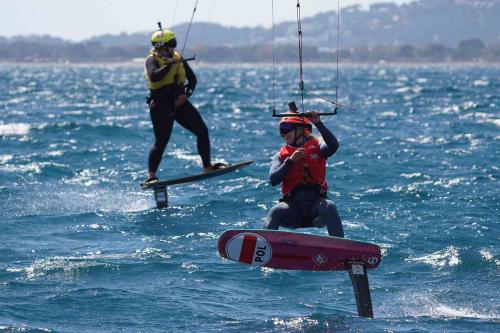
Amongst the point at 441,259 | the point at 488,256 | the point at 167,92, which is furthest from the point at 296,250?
the point at 167,92

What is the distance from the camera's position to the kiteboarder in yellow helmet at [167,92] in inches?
540

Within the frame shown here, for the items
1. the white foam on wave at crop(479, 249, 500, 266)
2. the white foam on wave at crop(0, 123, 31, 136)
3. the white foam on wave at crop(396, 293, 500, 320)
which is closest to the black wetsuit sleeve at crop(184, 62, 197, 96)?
the white foam on wave at crop(479, 249, 500, 266)

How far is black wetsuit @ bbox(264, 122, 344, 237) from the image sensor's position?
32.7ft

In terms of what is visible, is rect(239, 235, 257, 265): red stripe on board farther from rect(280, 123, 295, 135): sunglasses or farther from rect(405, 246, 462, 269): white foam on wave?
rect(405, 246, 462, 269): white foam on wave

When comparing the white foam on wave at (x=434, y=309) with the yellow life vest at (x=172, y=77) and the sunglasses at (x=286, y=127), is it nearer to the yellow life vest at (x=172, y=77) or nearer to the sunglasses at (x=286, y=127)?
the sunglasses at (x=286, y=127)

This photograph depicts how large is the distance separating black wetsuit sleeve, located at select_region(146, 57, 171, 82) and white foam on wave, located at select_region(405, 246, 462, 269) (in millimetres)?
4363

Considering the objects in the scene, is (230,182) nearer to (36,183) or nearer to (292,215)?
(36,183)

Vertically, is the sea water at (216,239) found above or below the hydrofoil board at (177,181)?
below

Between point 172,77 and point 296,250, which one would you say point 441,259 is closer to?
point 296,250

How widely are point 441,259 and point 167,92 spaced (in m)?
4.77

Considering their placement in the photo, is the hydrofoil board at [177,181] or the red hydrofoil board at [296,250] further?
the hydrofoil board at [177,181]

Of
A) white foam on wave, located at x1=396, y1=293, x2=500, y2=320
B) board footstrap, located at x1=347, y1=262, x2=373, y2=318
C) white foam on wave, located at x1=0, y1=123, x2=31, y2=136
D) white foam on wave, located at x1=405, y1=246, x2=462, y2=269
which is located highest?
board footstrap, located at x1=347, y1=262, x2=373, y2=318

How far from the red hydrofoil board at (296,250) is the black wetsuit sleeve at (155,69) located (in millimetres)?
4524

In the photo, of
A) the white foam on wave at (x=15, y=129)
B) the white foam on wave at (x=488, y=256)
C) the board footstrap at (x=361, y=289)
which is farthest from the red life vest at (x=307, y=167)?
the white foam on wave at (x=15, y=129)
